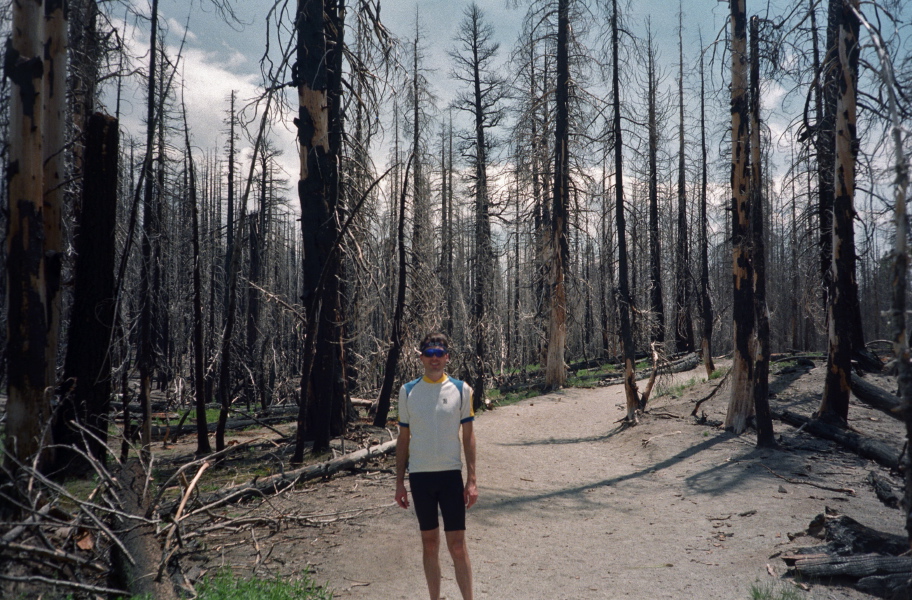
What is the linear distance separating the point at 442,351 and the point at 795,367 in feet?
43.6

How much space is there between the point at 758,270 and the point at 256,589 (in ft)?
29.7

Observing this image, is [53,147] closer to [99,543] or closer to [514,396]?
[99,543]

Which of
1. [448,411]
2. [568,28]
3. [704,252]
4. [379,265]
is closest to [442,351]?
[448,411]

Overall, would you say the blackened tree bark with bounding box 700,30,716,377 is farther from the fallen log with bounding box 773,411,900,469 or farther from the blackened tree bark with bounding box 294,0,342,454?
the blackened tree bark with bounding box 294,0,342,454

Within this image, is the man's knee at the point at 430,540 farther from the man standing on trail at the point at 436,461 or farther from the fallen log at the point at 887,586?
the fallen log at the point at 887,586

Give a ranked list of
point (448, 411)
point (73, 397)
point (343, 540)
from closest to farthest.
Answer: point (448, 411)
point (343, 540)
point (73, 397)

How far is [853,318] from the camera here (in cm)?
1343

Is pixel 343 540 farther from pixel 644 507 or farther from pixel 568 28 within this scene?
pixel 568 28

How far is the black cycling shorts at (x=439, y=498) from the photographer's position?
154 inches

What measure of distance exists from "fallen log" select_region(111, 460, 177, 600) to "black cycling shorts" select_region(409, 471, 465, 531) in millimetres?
1798

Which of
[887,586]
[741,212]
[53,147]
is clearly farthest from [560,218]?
[887,586]

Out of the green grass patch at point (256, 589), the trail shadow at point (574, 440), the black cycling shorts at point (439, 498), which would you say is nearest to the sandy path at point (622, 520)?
the trail shadow at point (574, 440)

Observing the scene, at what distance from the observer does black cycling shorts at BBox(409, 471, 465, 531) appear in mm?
3924

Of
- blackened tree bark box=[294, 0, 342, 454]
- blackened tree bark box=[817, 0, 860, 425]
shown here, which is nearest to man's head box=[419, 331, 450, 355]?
blackened tree bark box=[294, 0, 342, 454]
